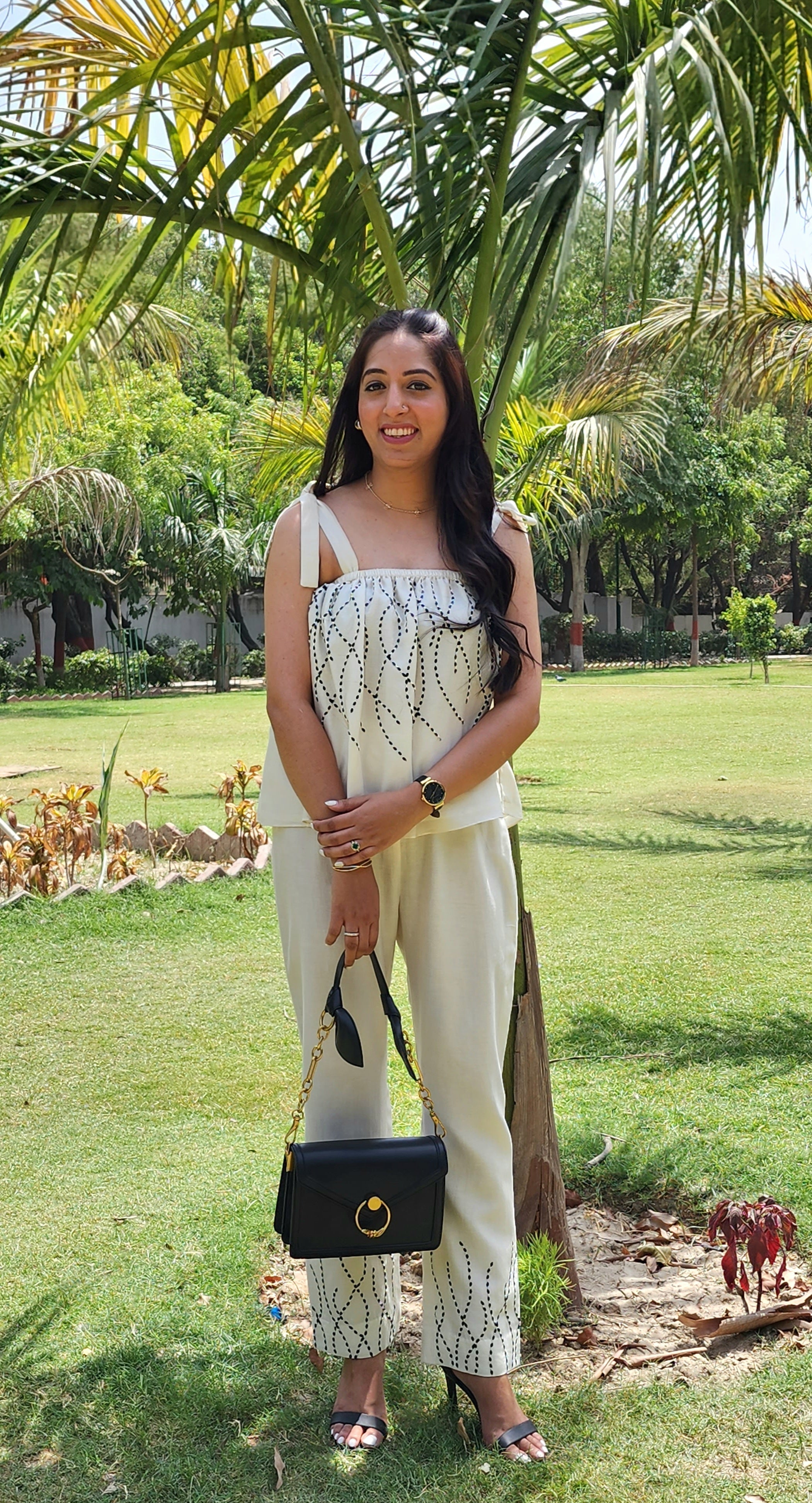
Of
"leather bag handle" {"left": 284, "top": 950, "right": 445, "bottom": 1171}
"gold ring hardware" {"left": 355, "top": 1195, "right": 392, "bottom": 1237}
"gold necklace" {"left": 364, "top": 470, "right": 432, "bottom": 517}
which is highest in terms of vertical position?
"gold necklace" {"left": 364, "top": 470, "right": 432, "bottom": 517}

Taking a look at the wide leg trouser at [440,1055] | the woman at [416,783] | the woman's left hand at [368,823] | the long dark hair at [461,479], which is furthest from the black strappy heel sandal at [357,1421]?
the long dark hair at [461,479]

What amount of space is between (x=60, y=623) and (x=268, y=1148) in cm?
2934

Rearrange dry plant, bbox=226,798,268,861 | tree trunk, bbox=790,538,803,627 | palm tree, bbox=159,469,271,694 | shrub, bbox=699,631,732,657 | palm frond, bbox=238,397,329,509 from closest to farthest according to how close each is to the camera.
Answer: palm frond, bbox=238,397,329,509 < dry plant, bbox=226,798,268,861 < palm tree, bbox=159,469,271,694 < shrub, bbox=699,631,732,657 < tree trunk, bbox=790,538,803,627

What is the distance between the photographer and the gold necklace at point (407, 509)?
8.21 feet

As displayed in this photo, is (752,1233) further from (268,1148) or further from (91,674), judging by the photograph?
(91,674)

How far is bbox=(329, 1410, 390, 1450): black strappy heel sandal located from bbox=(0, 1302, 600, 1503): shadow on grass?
19 mm

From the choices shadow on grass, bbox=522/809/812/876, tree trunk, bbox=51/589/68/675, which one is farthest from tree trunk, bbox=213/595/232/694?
shadow on grass, bbox=522/809/812/876

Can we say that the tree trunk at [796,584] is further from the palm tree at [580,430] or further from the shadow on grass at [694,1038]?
the shadow on grass at [694,1038]

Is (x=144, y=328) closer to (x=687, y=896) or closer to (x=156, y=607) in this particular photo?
(x=687, y=896)

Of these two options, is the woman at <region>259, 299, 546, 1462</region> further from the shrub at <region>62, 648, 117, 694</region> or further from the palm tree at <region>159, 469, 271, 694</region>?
the shrub at <region>62, 648, 117, 694</region>

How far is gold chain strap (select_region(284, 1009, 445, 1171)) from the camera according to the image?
2371 millimetres

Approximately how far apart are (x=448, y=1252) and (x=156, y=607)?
35.6 meters

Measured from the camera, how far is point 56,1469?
8.02 ft

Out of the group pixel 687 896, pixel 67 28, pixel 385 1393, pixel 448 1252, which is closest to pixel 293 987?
pixel 448 1252
